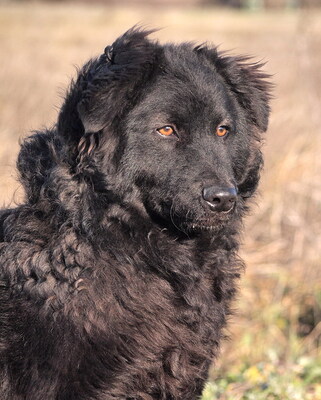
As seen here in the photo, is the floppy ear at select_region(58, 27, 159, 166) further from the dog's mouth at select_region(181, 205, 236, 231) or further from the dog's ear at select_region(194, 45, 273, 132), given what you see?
the dog's mouth at select_region(181, 205, 236, 231)

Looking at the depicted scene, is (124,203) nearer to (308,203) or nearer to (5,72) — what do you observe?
(308,203)

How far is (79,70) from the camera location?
13.4 ft

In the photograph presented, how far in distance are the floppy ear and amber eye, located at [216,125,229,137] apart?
53 cm

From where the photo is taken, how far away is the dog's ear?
441cm

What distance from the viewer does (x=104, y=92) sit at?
12.4ft

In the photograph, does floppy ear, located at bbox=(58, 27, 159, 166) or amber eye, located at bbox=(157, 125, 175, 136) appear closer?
floppy ear, located at bbox=(58, 27, 159, 166)

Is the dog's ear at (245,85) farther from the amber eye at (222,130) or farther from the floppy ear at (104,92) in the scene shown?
the floppy ear at (104,92)

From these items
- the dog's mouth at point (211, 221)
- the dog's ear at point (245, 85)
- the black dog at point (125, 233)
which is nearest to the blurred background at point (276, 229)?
the black dog at point (125, 233)

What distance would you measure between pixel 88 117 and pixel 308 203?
6056mm

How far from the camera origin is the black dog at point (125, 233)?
3629 mm

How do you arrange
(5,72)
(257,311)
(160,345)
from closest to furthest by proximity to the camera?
(160,345) → (257,311) → (5,72)

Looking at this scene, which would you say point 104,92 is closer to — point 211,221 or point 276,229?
point 211,221

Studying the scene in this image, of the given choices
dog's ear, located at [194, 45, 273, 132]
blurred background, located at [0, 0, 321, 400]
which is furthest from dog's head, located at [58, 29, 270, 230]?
blurred background, located at [0, 0, 321, 400]

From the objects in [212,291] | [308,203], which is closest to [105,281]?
[212,291]
